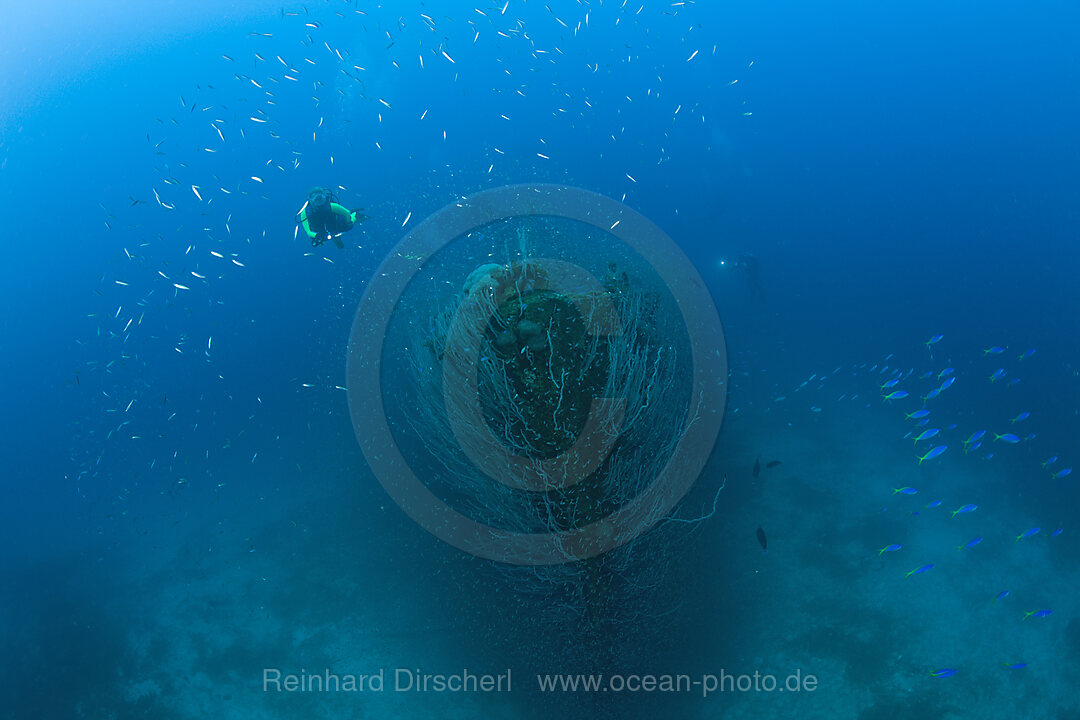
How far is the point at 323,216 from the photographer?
784 centimetres

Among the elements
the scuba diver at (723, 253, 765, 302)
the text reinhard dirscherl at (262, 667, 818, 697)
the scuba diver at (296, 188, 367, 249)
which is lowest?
the text reinhard dirscherl at (262, 667, 818, 697)

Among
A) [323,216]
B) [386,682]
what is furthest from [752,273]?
[386,682]

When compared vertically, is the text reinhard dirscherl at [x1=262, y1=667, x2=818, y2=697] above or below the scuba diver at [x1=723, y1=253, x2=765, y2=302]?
below

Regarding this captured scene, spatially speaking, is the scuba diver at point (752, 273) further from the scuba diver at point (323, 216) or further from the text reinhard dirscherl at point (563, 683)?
the scuba diver at point (323, 216)

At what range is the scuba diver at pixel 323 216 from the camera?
7.68m

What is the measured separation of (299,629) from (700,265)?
56.1 ft

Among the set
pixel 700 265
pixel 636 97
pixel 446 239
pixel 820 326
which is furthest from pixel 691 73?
pixel 446 239

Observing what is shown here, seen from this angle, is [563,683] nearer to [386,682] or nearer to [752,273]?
[386,682]

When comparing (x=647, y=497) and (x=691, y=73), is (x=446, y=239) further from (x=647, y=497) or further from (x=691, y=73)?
(x=691, y=73)

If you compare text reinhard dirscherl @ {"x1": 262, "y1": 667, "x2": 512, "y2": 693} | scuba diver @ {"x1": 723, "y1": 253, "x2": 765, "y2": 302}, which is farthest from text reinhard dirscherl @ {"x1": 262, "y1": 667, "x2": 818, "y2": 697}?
scuba diver @ {"x1": 723, "y1": 253, "x2": 765, "y2": 302}

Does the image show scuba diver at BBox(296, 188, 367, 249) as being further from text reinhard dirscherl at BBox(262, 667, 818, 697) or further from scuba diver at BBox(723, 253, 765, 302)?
scuba diver at BBox(723, 253, 765, 302)

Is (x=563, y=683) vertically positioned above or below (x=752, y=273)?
below

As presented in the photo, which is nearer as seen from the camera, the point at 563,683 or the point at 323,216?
the point at 563,683

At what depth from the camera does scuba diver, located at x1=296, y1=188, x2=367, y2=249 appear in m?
7.68
